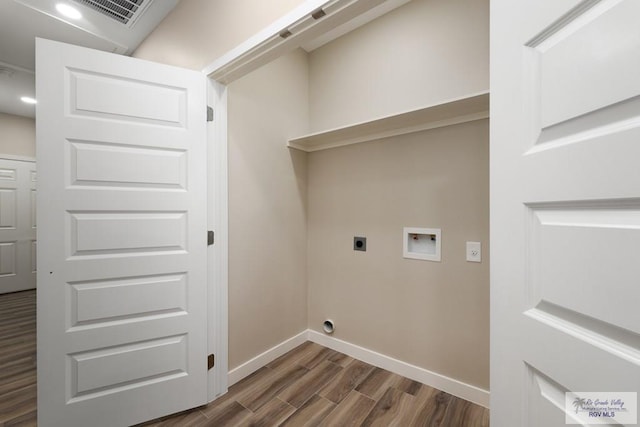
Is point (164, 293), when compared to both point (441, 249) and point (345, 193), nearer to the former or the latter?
point (345, 193)

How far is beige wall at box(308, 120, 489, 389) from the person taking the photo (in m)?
1.64

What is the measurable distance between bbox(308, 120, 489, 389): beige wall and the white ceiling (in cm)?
167

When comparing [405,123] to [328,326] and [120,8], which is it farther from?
[120,8]

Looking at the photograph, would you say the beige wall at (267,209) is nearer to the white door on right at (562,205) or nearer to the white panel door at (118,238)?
the white panel door at (118,238)

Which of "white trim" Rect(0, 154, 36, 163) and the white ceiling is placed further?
"white trim" Rect(0, 154, 36, 163)

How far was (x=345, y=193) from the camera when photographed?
2.24m

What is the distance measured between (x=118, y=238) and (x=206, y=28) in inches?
55.8

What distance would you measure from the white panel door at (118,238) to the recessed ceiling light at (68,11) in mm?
978

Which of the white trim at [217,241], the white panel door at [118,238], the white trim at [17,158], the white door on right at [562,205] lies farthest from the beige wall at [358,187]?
the white trim at [17,158]

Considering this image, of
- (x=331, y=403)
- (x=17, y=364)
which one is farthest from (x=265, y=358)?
(x=17, y=364)

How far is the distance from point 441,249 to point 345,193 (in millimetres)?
887

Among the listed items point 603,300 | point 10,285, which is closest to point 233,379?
point 603,300

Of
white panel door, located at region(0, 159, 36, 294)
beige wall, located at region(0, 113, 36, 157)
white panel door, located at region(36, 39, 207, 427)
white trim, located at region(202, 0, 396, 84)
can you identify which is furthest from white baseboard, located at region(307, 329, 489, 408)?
beige wall, located at region(0, 113, 36, 157)

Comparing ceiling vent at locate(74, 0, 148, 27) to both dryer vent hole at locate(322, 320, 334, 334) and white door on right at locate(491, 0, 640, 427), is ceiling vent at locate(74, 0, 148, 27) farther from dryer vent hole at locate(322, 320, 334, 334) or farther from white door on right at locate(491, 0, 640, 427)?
dryer vent hole at locate(322, 320, 334, 334)
